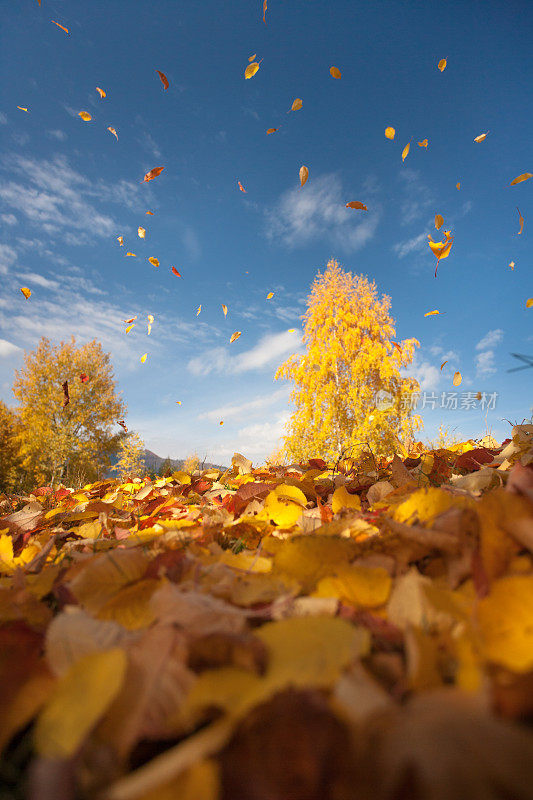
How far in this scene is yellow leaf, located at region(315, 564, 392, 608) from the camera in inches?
18.6

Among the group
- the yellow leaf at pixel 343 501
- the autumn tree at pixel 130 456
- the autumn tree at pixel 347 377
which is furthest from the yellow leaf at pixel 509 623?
the autumn tree at pixel 130 456

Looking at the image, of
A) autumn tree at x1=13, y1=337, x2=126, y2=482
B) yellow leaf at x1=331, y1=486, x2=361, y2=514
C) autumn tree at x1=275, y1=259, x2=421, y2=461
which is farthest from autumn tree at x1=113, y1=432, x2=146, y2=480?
yellow leaf at x1=331, y1=486, x2=361, y2=514

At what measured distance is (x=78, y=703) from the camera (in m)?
0.33

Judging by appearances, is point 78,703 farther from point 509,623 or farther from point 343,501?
point 343,501

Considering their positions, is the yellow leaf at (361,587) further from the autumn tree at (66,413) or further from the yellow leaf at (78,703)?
the autumn tree at (66,413)

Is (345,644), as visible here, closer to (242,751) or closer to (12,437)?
(242,751)

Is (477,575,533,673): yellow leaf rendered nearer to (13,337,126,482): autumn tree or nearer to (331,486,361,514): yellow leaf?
(331,486,361,514): yellow leaf

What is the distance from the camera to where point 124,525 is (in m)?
1.26

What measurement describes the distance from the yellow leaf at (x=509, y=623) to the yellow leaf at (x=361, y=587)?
0.11 m

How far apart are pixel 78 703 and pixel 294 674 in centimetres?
18

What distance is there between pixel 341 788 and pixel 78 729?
0.21 m

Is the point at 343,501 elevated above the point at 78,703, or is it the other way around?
the point at 343,501

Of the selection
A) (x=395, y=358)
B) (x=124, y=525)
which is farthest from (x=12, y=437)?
(x=124, y=525)

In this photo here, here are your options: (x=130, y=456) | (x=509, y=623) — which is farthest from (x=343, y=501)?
(x=130, y=456)
